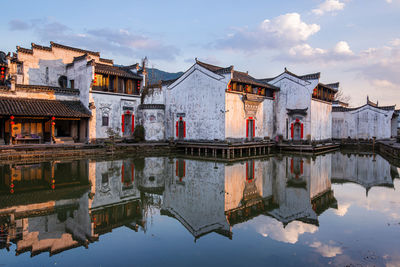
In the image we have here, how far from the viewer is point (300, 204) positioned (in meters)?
9.37

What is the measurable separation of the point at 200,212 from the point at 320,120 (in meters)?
23.6

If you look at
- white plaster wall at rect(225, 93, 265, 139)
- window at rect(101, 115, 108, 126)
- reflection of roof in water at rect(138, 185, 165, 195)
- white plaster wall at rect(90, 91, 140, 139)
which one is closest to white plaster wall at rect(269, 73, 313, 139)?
white plaster wall at rect(225, 93, 265, 139)

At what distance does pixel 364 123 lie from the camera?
3206 centimetres

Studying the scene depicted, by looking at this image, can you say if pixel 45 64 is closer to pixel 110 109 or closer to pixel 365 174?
pixel 110 109

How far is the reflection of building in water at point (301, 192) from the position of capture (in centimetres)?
831

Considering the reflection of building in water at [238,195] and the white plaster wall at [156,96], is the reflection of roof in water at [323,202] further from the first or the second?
the white plaster wall at [156,96]

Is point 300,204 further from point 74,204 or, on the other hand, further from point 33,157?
point 33,157

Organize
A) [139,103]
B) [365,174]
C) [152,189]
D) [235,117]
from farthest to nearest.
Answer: [139,103]
[235,117]
[365,174]
[152,189]

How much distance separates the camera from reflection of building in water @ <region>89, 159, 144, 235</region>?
7.48 m

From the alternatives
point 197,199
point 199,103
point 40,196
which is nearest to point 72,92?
point 199,103

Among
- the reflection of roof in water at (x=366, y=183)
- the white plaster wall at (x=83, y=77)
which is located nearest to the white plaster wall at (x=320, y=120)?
the reflection of roof in water at (x=366, y=183)

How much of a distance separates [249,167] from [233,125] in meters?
6.60

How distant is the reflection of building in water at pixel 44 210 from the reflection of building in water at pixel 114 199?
0.31m

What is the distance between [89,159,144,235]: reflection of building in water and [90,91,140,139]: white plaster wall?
731 cm
